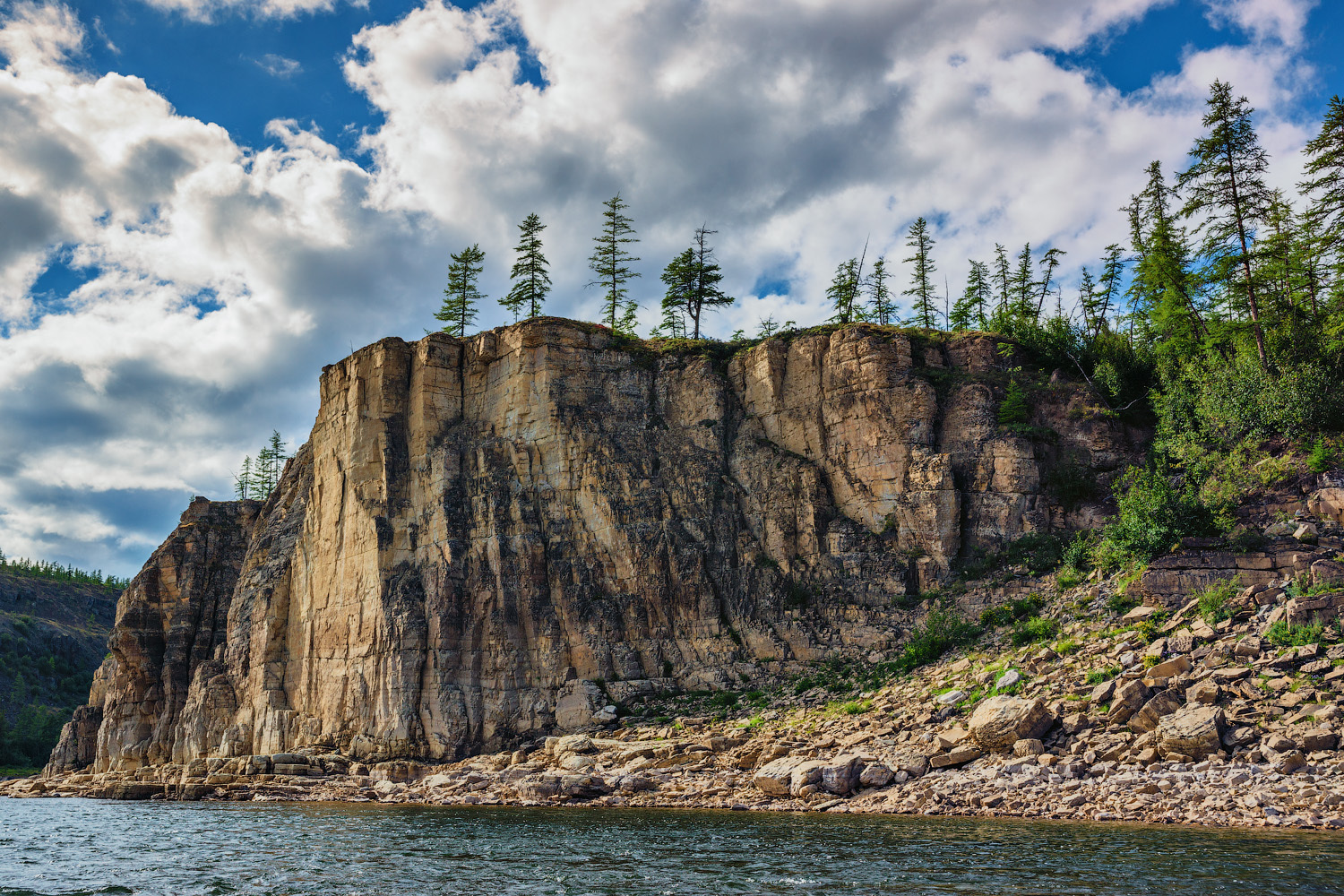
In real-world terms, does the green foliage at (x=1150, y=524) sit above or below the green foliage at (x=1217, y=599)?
above

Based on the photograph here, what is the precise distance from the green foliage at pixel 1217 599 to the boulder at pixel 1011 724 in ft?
22.4

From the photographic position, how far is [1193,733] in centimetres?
2550

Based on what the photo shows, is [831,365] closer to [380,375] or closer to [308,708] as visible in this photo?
[380,375]

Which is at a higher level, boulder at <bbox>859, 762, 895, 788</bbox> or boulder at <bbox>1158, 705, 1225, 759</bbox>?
boulder at <bbox>1158, 705, 1225, 759</bbox>

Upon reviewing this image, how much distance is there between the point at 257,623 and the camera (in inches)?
2162

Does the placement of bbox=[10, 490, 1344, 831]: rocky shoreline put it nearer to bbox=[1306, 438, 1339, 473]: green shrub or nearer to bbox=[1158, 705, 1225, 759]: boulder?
bbox=[1158, 705, 1225, 759]: boulder

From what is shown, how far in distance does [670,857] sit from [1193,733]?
15430 millimetres

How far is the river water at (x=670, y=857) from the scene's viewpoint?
17.0 metres

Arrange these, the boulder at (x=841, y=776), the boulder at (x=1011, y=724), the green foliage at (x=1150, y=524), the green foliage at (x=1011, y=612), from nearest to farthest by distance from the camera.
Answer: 1. the boulder at (x=1011, y=724)
2. the boulder at (x=841, y=776)
3. the green foliage at (x=1150, y=524)
4. the green foliage at (x=1011, y=612)

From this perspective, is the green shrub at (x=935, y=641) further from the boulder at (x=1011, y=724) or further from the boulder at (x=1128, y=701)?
the boulder at (x=1128, y=701)

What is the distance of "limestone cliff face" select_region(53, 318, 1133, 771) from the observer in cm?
4353

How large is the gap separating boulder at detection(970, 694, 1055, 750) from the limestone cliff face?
1086cm

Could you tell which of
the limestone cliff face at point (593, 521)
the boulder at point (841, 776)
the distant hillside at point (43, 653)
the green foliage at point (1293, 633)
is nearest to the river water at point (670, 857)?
the boulder at point (841, 776)

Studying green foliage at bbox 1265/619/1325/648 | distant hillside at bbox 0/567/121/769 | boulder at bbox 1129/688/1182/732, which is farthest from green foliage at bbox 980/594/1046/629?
distant hillside at bbox 0/567/121/769
